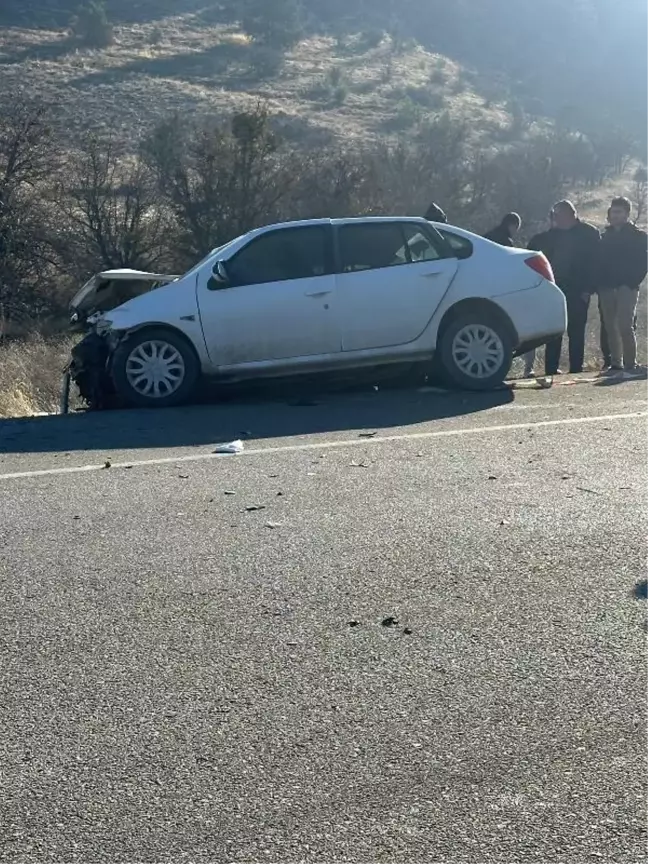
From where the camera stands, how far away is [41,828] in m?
3.31

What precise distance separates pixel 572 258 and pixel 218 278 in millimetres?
4309

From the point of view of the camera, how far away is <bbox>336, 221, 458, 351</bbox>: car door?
10680 mm

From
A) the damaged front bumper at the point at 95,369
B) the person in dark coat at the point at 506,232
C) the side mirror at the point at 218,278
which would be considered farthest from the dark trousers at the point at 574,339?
the damaged front bumper at the point at 95,369

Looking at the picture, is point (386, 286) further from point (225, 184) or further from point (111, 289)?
point (225, 184)

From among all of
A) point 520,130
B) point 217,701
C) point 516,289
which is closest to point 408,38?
point 520,130

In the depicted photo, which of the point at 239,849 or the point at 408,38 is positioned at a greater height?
the point at 408,38

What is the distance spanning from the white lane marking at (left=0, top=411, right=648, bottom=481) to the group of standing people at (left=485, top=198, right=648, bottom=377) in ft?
11.7

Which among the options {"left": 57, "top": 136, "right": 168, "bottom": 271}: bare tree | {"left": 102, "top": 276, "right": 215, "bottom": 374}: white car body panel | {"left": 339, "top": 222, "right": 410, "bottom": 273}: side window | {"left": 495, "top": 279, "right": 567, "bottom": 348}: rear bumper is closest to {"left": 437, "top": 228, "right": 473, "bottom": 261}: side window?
{"left": 339, "top": 222, "right": 410, "bottom": 273}: side window

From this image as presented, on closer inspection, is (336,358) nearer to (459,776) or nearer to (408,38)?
(459,776)

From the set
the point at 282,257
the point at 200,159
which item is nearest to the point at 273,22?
the point at 200,159

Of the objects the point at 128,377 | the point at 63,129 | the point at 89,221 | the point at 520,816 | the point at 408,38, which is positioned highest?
the point at 408,38

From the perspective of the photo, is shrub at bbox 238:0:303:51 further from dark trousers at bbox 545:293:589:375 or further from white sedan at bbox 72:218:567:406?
white sedan at bbox 72:218:567:406

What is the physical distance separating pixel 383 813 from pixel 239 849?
430mm

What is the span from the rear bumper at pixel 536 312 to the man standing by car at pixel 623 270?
1827 mm
